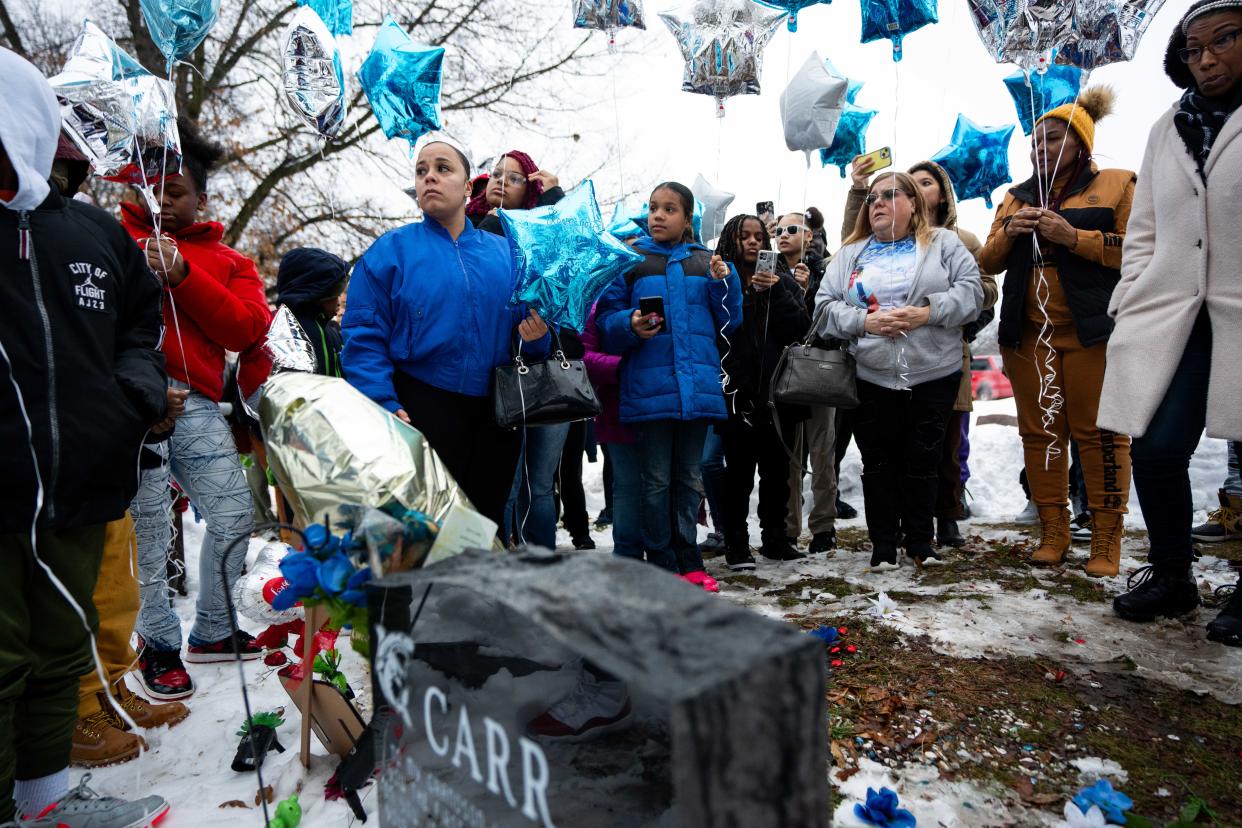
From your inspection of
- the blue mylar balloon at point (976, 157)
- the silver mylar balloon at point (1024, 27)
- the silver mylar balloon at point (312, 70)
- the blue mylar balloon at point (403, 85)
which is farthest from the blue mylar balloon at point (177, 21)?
the blue mylar balloon at point (976, 157)

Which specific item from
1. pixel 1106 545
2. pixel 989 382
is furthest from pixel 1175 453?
pixel 989 382

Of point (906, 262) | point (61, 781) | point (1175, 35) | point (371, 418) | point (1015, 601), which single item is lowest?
point (1015, 601)

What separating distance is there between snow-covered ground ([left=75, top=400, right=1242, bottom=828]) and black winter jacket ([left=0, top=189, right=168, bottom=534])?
0.84 metres

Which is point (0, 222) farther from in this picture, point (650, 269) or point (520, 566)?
point (650, 269)

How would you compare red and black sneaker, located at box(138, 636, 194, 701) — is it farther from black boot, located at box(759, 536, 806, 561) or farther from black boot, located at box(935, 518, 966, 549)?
black boot, located at box(935, 518, 966, 549)

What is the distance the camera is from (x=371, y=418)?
67.8 inches

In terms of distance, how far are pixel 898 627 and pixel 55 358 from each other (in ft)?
9.42

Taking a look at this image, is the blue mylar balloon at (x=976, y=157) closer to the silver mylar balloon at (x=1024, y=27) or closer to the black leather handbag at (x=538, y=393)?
the silver mylar balloon at (x=1024, y=27)

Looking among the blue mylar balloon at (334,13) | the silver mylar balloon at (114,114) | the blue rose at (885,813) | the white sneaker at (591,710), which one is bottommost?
the blue rose at (885,813)

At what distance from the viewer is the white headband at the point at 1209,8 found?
255 centimetres

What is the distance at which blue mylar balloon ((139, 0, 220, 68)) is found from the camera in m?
3.06

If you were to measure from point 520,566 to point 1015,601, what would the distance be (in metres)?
2.95

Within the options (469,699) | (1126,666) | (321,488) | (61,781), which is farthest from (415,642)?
(1126,666)

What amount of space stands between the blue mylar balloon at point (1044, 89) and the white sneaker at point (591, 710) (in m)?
4.52
